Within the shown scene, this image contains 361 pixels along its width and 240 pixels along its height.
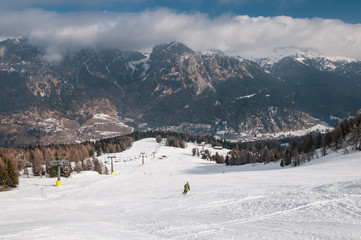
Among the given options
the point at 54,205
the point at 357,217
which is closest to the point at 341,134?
the point at 357,217

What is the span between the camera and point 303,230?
1277cm

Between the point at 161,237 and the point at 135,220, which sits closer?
the point at 161,237

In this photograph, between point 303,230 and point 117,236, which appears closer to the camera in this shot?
point 303,230

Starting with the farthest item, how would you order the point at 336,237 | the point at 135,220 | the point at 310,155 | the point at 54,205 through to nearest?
the point at 310,155 → the point at 54,205 → the point at 135,220 → the point at 336,237

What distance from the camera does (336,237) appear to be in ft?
37.0

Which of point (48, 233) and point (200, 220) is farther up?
point (48, 233)

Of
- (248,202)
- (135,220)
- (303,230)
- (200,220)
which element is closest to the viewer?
(303,230)

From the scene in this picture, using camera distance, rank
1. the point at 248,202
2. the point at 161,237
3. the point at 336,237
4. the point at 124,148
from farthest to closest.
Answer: the point at 124,148, the point at 248,202, the point at 161,237, the point at 336,237

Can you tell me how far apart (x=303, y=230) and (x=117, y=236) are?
9.71 m

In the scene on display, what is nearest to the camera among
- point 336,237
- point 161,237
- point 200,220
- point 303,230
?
point 336,237

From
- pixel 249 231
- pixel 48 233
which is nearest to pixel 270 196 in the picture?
pixel 249 231

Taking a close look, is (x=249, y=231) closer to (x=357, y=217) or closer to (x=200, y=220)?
(x=200, y=220)

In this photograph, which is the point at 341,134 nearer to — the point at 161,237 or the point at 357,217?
the point at 357,217

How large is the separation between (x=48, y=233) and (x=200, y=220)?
30.1 ft
